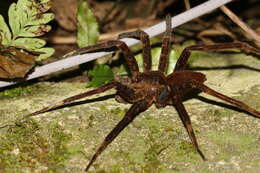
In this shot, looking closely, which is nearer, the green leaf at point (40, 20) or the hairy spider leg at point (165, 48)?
the green leaf at point (40, 20)

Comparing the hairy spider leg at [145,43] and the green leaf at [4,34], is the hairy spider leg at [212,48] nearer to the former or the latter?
the hairy spider leg at [145,43]

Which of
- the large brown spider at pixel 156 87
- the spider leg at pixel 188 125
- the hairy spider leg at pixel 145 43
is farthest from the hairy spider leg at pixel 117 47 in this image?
the spider leg at pixel 188 125

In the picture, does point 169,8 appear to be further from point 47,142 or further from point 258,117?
point 47,142

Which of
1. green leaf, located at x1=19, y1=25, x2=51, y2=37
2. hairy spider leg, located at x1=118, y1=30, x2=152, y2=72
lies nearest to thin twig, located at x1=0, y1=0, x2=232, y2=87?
hairy spider leg, located at x1=118, y1=30, x2=152, y2=72

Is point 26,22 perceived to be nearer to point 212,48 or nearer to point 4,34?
point 4,34

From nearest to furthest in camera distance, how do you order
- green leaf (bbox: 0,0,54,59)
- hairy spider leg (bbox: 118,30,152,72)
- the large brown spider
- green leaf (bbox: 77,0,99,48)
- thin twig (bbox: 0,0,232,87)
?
1. the large brown spider
2. green leaf (bbox: 0,0,54,59)
3. thin twig (bbox: 0,0,232,87)
4. hairy spider leg (bbox: 118,30,152,72)
5. green leaf (bbox: 77,0,99,48)

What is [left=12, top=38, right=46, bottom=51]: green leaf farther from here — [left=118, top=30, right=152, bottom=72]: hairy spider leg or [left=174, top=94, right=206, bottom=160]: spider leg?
[left=174, top=94, right=206, bottom=160]: spider leg

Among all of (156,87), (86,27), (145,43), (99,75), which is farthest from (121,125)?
(86,27)
